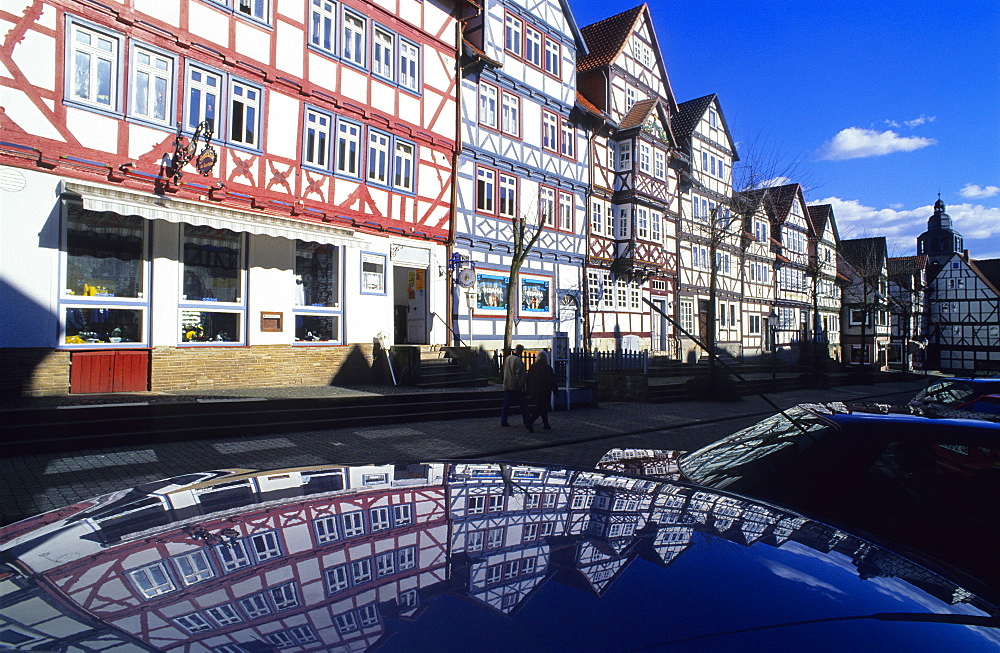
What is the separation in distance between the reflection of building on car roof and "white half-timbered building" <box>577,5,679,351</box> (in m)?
23.2

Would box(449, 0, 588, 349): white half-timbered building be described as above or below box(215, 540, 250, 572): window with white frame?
above

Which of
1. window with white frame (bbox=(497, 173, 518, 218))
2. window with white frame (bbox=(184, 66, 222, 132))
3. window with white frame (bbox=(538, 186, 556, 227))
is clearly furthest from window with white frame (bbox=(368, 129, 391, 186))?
window with white frame (bbox=(538, 186, 556, 227))

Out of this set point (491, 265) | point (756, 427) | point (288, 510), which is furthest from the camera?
point (491, 265)

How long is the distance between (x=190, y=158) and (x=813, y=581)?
13.8 m

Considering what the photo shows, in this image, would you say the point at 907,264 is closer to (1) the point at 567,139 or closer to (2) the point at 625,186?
(2) the point at 625,186

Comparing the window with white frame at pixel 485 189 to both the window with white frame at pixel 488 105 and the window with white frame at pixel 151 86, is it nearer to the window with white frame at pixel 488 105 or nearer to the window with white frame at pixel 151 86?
the window with white frame at pixel 488 105

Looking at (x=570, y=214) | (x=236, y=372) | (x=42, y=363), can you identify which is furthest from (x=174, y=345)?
(x=570, y=214)

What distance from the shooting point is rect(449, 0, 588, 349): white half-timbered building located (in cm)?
1953

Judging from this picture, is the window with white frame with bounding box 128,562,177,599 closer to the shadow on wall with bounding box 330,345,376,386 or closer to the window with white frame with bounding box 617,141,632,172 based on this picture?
the shadow on wall with bounding box 330,345,376,386

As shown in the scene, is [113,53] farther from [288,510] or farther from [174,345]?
[288,510]

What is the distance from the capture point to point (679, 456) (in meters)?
4.48

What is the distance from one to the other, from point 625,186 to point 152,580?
88.6 feet

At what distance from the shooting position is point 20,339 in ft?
33.1

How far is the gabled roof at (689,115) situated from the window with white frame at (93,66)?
27.6 m
